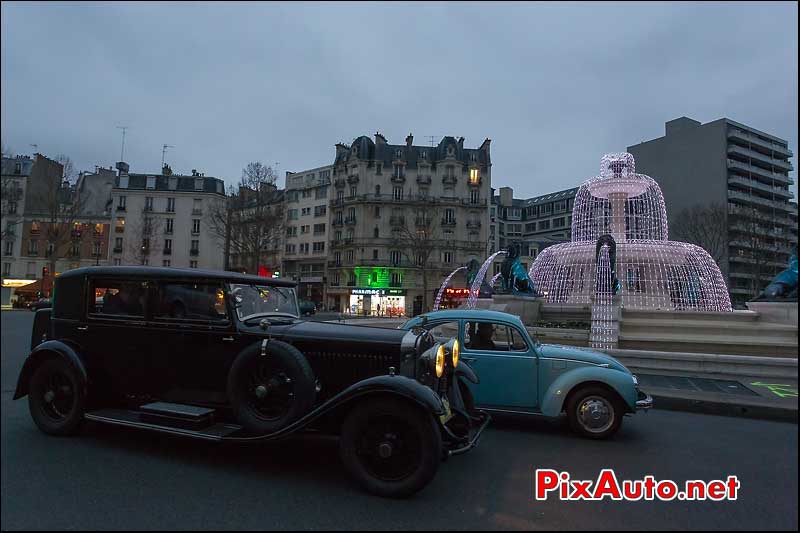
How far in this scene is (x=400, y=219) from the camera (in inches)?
2175

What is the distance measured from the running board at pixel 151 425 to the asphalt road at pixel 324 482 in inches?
11.4

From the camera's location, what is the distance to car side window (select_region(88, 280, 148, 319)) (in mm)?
4922

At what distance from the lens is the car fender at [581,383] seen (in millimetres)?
5391

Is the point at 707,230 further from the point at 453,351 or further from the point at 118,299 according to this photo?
the point at 118,299

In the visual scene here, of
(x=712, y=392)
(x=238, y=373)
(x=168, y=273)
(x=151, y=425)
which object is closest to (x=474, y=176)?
(x=712, y=392)

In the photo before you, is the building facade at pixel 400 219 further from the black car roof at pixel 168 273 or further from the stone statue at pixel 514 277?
the black car roof at pixel 168 273

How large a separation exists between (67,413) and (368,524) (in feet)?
12.5

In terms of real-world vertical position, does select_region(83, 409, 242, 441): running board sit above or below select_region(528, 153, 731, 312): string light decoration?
below

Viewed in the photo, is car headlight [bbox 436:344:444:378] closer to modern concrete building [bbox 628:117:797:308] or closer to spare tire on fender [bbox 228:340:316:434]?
spare tire on fender [bbox 228:340:316:434]

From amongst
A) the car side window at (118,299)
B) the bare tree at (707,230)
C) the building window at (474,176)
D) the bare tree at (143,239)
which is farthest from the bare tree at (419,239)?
the car side window at (118,299)

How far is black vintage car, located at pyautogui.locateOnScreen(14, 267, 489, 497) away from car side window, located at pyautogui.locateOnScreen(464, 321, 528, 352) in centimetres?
114

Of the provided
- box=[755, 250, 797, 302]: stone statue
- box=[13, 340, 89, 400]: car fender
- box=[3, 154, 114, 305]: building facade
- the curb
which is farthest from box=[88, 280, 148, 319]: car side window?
box=[3, 154, 114, 305]: building facade

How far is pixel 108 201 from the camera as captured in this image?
170 feet

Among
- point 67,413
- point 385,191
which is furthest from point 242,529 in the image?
point 385,191
